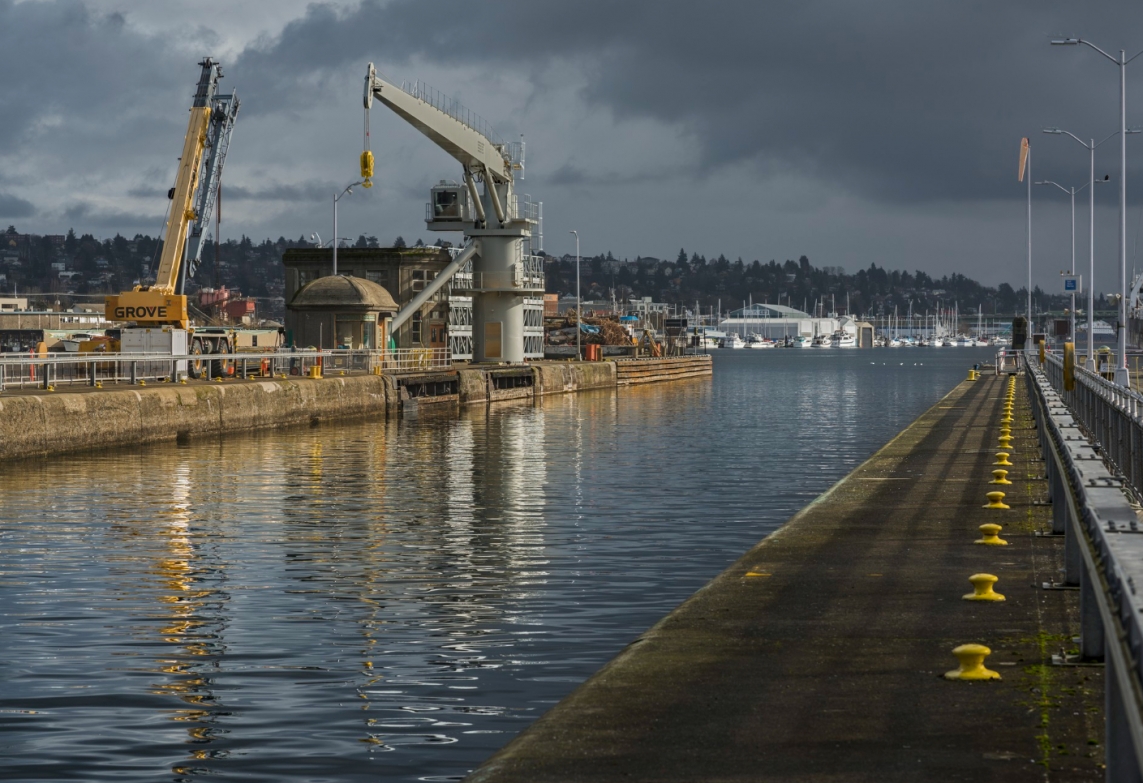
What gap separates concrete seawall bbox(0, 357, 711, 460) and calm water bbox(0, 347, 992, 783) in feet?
5.29

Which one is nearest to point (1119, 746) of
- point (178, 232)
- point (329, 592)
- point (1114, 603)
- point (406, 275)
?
point (1114, 603)

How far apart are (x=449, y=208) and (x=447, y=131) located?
7.20 metres

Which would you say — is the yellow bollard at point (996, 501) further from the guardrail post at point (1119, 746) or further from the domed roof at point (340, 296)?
the domed roof at point (340, 296)

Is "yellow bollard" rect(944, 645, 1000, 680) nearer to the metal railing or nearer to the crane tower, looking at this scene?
the metal railing

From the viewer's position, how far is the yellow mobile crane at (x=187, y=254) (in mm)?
59438

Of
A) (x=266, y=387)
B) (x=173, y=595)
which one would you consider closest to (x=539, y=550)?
(x=173, y=595)

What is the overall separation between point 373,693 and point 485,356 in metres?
75.7

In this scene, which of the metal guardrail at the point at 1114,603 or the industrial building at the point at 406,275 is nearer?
the metal guardrail at the point at 1114,603

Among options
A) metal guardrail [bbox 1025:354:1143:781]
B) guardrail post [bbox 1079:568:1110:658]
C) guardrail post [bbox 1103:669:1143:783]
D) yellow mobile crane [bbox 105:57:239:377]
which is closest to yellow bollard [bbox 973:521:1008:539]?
metal guardrail [bbox 1025:354:1143:781]

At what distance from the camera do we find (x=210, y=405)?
47.7 meters

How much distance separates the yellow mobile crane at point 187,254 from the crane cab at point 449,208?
18356 millimetres

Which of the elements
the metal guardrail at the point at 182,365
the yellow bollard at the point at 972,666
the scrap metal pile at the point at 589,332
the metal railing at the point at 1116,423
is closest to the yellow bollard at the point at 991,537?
the metal railing at the point at 1116,423

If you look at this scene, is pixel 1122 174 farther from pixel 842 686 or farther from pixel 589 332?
pixel 589 332

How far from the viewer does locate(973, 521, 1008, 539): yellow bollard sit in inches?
661
